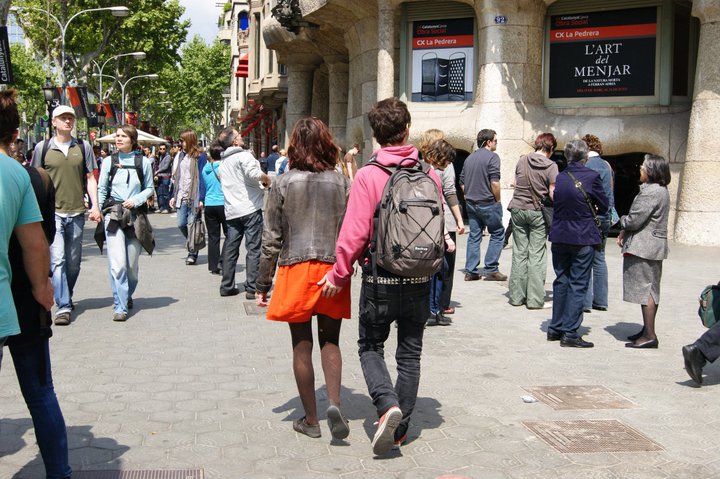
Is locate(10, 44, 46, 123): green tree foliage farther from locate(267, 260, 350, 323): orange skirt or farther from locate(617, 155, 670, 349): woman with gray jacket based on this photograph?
locate(267, 260, 350, 323): orange skirt

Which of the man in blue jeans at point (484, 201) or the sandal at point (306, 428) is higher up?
the man in blue jeans at point (484, 201)

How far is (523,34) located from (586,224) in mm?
12351

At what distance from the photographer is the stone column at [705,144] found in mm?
16250

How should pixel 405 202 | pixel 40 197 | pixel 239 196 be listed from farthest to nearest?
pixel 239 196 < pixel 405 202 < pixel 40 197

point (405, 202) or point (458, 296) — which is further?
point (458, 296)

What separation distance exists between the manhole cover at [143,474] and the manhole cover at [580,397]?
94.6 inches

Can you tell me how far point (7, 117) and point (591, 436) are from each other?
11.3 ft

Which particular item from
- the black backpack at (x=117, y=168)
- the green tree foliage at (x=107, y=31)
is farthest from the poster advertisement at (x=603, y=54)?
the green tree foliage at (x=107, y=31)

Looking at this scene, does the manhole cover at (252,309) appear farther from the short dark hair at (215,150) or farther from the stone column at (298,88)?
the stone column at (298,88)

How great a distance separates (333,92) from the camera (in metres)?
29.1

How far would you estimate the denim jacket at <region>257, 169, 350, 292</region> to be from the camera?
5.00 m

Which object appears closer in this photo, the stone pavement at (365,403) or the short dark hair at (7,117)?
the short dark hair at (7,117)

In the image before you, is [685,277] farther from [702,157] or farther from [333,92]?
[333,92]

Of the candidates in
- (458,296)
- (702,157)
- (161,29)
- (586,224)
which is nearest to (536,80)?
(702,157)
